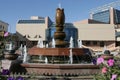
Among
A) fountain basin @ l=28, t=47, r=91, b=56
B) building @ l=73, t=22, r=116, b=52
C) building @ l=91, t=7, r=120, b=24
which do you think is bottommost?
fountain basin @ l=28, t=47, r=91, b=56

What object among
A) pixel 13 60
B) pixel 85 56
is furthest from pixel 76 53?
pixel 13 60

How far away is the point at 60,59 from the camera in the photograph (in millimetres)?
13812

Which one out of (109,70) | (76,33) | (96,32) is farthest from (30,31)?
(109,70)

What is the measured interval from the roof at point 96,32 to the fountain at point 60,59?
181 feet

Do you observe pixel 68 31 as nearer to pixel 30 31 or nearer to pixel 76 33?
pixel 76 33

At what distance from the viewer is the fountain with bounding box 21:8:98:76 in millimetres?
11711

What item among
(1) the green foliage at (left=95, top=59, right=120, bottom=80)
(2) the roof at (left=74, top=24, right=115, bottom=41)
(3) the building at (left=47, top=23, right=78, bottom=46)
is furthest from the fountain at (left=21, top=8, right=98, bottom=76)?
(2) the roof at (left=74, top=24, right=115, bottom=41)

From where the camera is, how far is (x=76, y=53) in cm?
1380

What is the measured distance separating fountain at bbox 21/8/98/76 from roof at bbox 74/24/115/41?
55.1m

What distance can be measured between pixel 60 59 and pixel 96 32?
58.4 metres

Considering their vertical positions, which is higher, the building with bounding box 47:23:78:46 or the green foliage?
the building with bounding box 47:23:78:46

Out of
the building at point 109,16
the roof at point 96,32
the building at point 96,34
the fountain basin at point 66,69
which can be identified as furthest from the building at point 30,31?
the fountain basin at point 66,69

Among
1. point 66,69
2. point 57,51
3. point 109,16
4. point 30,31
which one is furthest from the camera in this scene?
point 109,16

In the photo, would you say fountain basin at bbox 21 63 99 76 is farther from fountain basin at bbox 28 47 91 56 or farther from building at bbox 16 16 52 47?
building at bbox 16 16 52 47
